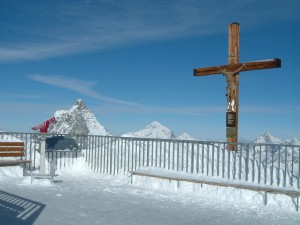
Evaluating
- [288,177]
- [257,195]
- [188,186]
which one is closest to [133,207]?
[188,186]

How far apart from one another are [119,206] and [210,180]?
241cm

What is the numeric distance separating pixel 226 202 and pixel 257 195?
0.70 metres

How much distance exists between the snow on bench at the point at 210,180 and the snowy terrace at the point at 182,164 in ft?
0.09

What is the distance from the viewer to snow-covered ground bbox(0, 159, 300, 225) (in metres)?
6.88

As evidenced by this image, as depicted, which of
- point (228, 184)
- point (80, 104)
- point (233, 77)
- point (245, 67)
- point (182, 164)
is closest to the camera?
point (228, 184)

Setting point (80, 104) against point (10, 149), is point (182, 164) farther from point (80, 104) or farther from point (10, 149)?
point (80, 104)

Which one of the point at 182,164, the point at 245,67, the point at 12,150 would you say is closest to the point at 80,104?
the point at 12,150

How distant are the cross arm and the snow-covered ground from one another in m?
4.08

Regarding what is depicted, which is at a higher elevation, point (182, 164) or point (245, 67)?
point (245, 67)

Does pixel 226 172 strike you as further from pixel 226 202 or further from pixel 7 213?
pixel 7 213

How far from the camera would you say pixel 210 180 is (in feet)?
30.3

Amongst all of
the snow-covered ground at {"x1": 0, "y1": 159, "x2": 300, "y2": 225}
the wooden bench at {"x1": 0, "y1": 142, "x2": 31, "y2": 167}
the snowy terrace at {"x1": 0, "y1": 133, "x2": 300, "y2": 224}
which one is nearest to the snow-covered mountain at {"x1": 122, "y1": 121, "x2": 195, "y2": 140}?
the snowy terrace at {"x1": 0, "y1": 133, "x2": 300, "y2": 224}

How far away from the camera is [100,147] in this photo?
44.5 ft

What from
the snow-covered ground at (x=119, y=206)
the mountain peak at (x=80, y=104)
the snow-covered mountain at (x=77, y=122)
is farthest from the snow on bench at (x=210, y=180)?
the mountain peak at (x=80, y=104)
